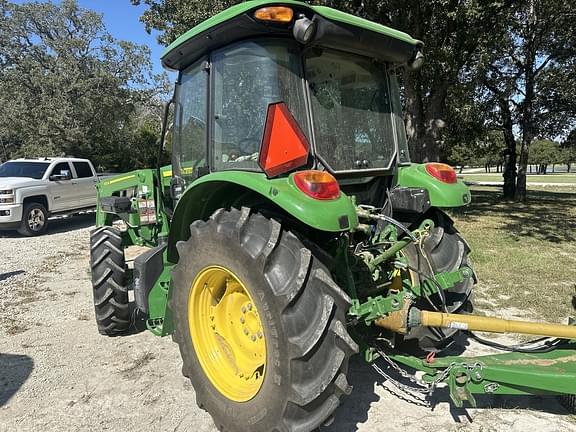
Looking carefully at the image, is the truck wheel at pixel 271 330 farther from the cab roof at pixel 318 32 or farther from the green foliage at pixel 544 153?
the green foliage at pixel 544 153

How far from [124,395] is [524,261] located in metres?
6.35

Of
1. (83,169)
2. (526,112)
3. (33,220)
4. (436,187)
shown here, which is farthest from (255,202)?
(526,112)

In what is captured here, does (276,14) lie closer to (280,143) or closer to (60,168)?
(280,143)

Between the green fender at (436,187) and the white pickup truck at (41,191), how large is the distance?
413 inches

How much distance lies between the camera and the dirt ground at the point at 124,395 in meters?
2.88

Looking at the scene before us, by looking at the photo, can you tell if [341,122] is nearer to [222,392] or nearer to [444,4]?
[222,392]

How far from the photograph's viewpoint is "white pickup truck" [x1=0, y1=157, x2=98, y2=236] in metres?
10.7

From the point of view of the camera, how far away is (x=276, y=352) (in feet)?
7.55

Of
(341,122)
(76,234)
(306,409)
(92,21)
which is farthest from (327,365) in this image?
(92,21)

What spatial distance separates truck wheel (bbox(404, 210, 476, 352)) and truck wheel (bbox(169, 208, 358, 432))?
115 cm

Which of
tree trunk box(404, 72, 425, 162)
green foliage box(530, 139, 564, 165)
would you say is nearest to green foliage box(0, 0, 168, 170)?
tree trunk box(404, 72, 425, 162)

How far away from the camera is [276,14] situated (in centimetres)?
247

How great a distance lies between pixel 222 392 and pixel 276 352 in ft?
2.24

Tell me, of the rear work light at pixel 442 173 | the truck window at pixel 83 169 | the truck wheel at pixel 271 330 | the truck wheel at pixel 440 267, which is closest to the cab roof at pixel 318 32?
the rear work light at pixel 442 173
